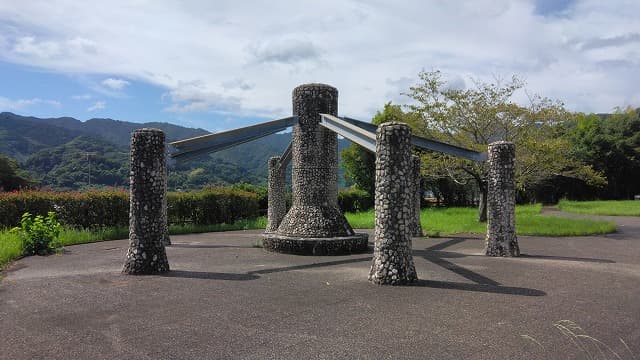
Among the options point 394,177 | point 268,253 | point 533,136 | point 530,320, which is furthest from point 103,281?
point 533,136

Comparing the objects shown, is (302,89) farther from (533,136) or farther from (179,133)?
(179,133)

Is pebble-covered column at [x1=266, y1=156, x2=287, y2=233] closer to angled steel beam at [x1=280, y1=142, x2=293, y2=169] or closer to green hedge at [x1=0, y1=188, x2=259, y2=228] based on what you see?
angled steel beam at [x1=280, y1=142, x2=293, y2=169]

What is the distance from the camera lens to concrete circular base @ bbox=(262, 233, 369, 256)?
32.3 ft

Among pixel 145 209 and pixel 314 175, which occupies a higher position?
pixel 314 175

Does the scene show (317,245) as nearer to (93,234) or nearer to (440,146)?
(440,146)

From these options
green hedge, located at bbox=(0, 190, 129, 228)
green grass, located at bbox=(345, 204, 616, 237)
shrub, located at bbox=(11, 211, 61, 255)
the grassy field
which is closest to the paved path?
shrub, located at bbox=(11, 211, 61, 255)

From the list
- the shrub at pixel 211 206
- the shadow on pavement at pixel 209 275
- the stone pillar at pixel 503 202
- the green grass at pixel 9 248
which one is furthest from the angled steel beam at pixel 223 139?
the shrub at pixel 211 206

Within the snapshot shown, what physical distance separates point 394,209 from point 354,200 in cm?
2046

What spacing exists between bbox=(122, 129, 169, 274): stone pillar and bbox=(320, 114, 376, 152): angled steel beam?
368cm

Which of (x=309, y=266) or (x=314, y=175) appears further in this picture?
(x=314, y=175)

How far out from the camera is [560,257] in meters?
9.81

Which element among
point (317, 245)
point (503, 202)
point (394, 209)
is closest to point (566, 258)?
point (503, 202)

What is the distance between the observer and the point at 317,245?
32.2 ft

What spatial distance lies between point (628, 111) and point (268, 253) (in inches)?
1735
